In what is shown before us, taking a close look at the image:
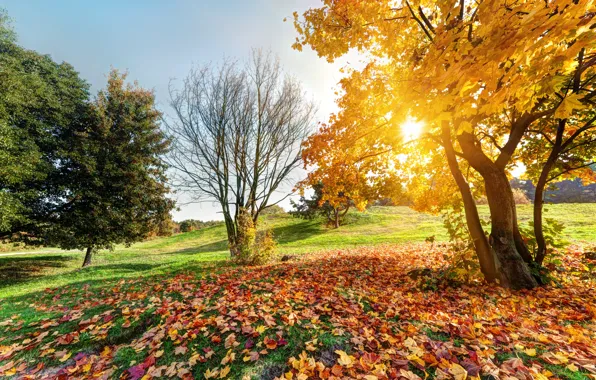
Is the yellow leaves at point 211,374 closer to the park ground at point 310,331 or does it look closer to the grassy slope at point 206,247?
the park ground at point 310,331

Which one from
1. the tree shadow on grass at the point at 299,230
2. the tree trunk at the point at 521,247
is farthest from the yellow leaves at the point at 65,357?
the tree shadow on grass at the point at 299,230

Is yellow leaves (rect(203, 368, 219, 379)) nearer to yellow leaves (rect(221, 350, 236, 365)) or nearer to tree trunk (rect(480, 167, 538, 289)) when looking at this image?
yellow leaves (rect(221, 350, 236, 365))

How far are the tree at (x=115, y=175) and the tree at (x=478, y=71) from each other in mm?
12269

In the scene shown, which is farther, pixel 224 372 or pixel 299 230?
pixel 299 230

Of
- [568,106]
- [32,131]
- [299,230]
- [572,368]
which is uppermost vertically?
[32,131]

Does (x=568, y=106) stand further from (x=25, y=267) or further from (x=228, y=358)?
(x=25, y=267)

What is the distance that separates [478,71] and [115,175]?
52.8 ft

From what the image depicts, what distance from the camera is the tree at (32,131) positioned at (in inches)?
384

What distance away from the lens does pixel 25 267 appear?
13516mm

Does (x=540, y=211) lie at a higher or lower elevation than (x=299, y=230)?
higher

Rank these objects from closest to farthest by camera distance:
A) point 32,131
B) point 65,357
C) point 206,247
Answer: point 65,357 < point 32,131 < point 206,247

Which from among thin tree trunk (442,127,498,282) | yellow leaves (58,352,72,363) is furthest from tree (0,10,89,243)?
thin tree trunk (442,127,498,282)

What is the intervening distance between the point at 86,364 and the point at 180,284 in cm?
328

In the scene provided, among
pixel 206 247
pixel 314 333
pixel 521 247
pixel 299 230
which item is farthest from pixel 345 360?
pixel 299 230
